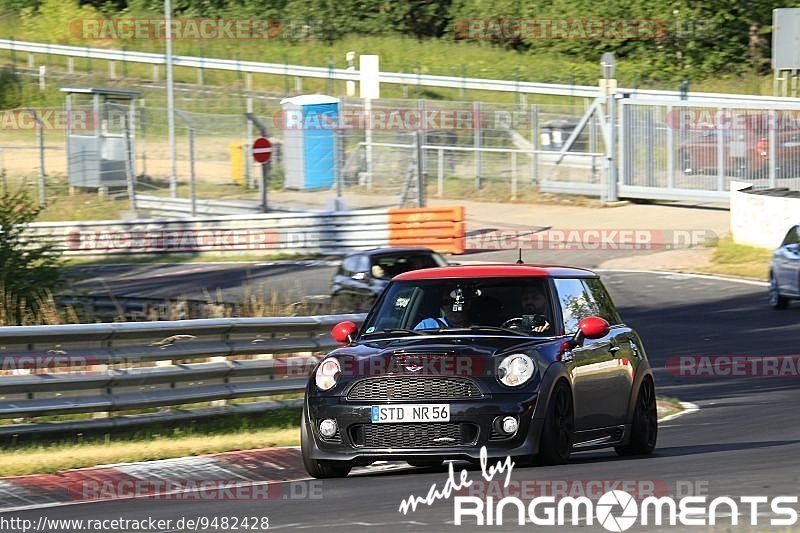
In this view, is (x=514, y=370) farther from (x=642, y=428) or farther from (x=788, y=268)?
(x=788, y=268)

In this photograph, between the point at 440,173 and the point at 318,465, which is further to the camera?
the point at 440,173

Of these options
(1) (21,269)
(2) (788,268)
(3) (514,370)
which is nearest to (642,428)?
(3) (514,370)

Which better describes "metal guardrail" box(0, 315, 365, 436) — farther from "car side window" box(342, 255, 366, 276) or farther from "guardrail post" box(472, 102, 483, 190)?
"guardrail post" box(472, 102, 483, 190)

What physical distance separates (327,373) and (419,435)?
777 millimetres

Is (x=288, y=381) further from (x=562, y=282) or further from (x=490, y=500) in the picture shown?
(x=490, y=500)

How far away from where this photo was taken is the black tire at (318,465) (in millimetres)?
10250

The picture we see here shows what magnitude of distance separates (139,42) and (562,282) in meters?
57.9

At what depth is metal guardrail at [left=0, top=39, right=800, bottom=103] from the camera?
4928 centimetres

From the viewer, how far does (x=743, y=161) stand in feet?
126

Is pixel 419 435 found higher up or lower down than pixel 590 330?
lower down

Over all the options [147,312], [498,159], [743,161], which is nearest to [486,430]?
[147,312]

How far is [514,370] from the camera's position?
9852mm

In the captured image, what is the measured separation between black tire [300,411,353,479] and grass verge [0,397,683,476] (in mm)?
1638

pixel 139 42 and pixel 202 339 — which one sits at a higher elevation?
pixel 139 42
